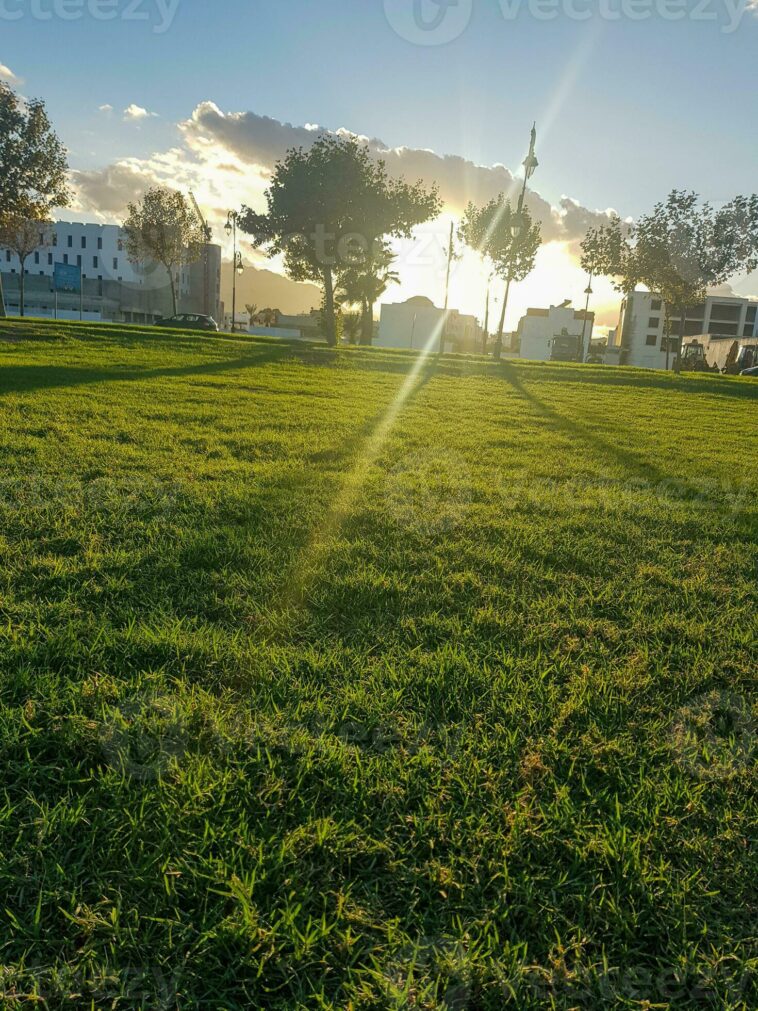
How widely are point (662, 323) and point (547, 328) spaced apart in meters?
18.4

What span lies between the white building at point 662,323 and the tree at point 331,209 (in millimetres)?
58708

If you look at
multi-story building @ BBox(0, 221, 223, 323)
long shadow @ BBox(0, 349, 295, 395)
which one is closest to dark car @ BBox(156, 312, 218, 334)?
long shadow @ BBox(0, 349, 295, 395)

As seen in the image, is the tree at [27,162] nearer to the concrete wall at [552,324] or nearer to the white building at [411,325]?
the white building at [411,325]

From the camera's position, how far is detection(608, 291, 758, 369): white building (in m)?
83.8

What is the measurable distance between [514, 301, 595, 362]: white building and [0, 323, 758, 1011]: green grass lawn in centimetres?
9097

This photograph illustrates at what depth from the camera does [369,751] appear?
1.99m

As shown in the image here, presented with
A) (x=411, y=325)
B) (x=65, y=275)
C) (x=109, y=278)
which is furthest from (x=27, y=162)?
(x=109, y=278)

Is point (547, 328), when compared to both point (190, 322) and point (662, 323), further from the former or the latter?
point (190, 322)

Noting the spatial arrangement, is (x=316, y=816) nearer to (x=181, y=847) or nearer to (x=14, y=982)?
(x=181, y=847)

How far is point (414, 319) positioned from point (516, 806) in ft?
290

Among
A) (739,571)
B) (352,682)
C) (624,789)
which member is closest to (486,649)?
(352,682)

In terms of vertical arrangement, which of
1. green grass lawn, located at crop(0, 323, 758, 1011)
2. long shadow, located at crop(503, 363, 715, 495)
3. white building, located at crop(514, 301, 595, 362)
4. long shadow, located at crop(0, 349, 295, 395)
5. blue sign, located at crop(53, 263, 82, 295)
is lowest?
green grass lawn, located at crop(0, 323, 758, 1011)

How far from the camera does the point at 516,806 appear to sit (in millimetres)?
1777

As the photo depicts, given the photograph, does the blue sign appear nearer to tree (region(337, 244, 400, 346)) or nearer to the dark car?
the dark car
